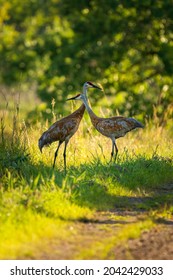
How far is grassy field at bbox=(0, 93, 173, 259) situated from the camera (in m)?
8.09

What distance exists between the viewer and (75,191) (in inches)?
381

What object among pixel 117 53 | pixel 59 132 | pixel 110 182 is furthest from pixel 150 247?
pixel 117 53

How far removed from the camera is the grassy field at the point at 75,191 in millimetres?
8094

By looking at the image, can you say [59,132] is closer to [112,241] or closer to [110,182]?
[110,182]

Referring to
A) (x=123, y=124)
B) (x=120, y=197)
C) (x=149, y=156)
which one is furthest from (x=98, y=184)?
(x=149, y=156)

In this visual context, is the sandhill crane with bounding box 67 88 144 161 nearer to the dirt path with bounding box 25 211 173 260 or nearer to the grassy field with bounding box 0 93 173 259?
the grassy field with bounding box 0 93 173 259

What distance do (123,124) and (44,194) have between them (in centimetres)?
340

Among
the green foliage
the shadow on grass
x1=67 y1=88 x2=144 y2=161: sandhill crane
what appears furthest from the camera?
the green foliage

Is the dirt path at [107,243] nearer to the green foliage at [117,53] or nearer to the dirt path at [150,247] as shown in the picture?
the dirt path at [150,247]

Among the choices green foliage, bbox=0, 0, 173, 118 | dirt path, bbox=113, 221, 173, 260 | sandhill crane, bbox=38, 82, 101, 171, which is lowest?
dirt path, bbox=113, 221, 173, 260

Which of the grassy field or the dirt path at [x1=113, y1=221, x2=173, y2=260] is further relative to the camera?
the grassy field

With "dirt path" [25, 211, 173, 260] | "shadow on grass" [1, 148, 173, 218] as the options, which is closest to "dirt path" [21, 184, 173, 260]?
"dirt path" [25, 211, 173, 260]

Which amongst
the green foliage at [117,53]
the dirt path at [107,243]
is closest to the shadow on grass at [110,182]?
the dirt path at [107,243]

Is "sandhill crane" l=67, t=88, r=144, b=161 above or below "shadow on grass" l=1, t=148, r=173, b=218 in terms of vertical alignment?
above
